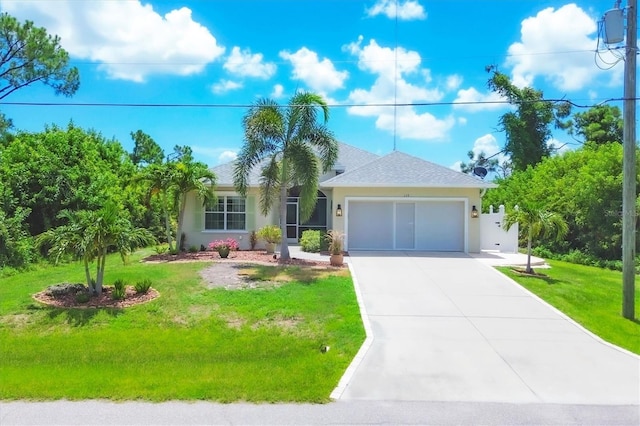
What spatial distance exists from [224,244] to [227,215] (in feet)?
9.68

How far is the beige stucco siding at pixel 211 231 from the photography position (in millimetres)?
20891

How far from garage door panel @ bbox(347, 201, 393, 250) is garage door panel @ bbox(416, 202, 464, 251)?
4.27 feet

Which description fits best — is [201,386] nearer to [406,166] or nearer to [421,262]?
[421,262]

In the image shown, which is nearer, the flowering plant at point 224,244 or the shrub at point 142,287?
the shrub at point 142,287

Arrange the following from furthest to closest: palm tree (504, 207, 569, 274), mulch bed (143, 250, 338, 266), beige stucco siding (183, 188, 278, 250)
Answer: beige stucco siding (183, 188, 278, 250) < mulch bed (143, 250, 338, 266) < palm tree (504, 207, 569, 274)

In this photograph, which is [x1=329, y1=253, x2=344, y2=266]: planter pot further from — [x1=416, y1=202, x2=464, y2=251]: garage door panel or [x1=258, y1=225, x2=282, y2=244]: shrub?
[x1=416, y1=202, x2=464, y2=251]: garage door panel

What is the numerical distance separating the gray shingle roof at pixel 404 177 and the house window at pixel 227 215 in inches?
176

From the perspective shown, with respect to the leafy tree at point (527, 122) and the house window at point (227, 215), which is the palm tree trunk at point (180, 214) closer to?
the house window at point (227, 215)

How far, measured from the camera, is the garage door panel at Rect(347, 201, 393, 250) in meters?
19.7

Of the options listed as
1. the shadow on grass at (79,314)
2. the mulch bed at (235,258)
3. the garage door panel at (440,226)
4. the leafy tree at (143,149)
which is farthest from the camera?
the leafy tree at (143,149)

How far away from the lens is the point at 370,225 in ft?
64.8

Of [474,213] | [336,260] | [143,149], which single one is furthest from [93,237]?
[143,149]

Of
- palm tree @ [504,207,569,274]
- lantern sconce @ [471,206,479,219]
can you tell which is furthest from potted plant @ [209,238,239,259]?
palm tree @ [504,207,569,274]

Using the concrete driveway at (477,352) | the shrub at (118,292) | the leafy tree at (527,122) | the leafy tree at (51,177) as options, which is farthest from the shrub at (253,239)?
the leafy tree at (527,122)
